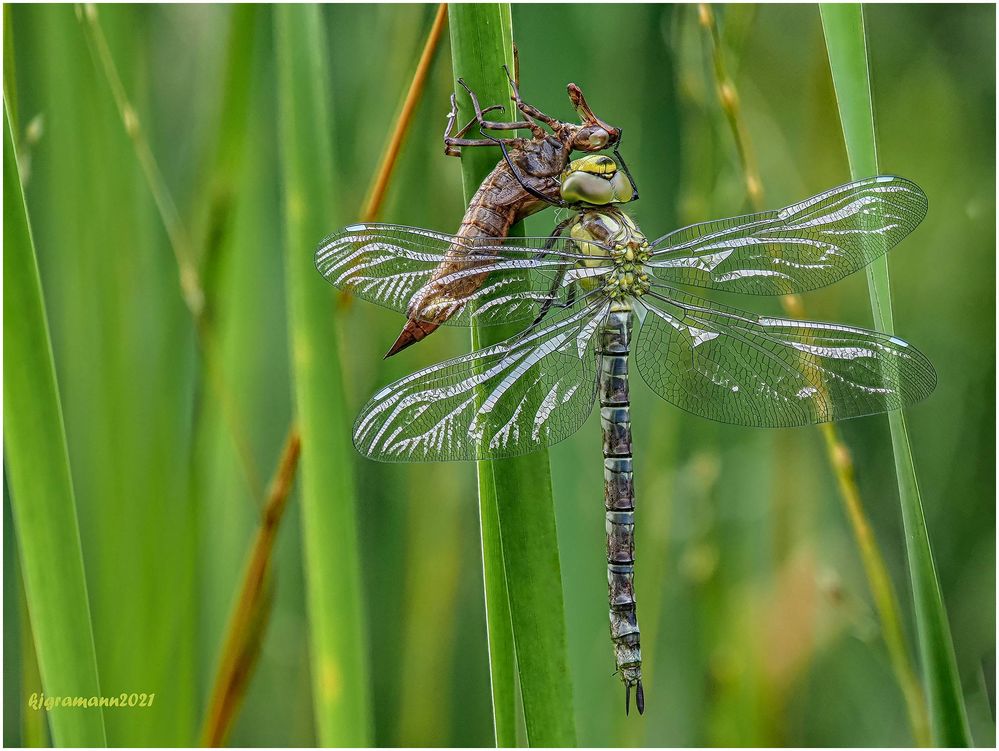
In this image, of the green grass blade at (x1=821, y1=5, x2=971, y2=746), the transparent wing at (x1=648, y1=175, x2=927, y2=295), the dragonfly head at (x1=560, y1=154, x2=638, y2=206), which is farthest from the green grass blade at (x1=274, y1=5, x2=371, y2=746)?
the green grass blade at (x1=821, y1=5, x2=971, y2=746)

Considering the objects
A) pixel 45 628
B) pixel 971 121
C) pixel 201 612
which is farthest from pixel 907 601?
pixel 45 628

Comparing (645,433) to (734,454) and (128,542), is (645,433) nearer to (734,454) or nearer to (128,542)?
(734,454)

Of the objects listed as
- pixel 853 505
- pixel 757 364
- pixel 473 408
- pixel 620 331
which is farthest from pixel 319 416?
pixel 853 505

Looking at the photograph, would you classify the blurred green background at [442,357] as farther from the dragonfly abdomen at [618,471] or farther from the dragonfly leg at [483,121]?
the dragonfly leg at [483,121]

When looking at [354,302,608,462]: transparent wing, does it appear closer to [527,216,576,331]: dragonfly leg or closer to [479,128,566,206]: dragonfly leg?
[527,216,576,331]: dragonfly leg

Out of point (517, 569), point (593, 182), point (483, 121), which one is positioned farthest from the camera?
point (593, 182)

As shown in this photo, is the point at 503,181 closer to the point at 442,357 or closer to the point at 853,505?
the point at 442,357
